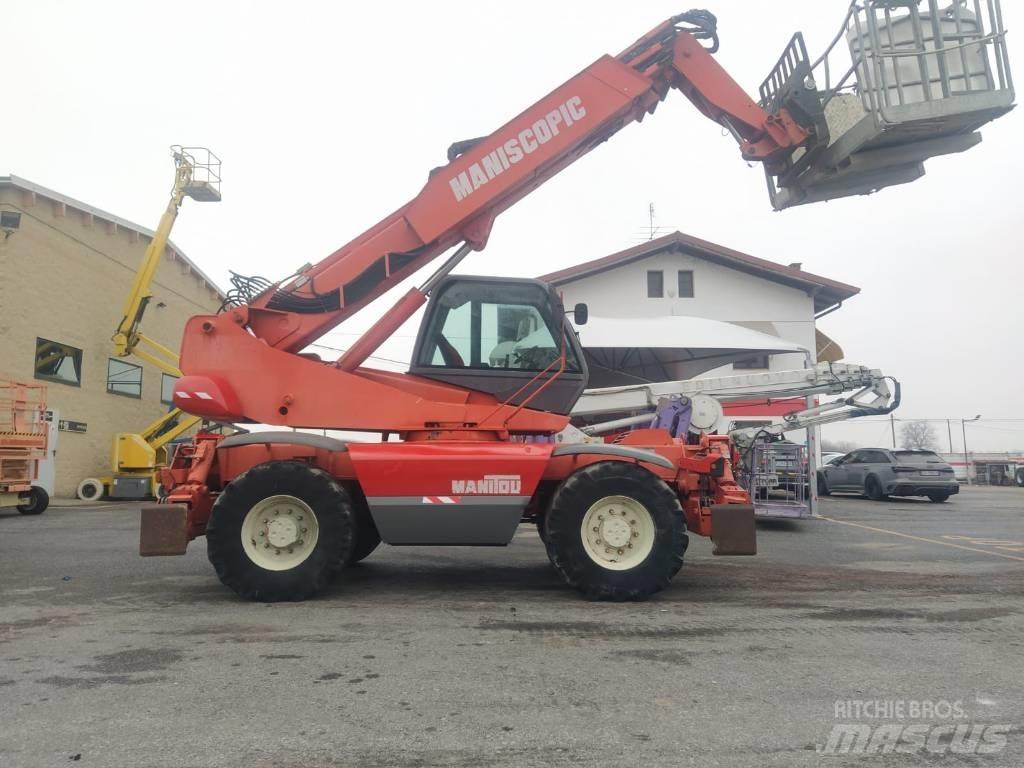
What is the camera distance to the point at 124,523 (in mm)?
13039

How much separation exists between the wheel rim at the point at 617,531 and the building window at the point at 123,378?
20.4 m

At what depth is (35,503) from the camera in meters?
15.4

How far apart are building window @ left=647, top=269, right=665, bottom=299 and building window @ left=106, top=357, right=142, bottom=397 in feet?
59.8

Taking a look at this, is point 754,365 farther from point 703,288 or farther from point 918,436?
point 918,436

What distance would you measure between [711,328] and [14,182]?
19644 mm

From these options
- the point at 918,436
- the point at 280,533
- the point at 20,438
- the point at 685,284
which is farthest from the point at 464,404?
the point at 918,436

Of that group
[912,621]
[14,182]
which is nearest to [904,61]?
[912,621]

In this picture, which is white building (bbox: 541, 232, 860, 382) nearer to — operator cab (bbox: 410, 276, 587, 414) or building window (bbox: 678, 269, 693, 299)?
building window (bbox: 678, 269, 693, 299)

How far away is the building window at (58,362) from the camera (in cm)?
1914

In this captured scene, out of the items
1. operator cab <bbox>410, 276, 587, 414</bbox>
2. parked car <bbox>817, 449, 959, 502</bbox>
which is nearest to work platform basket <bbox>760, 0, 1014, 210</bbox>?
operator cab <bbox>410, 276, 587, 414</bbox>

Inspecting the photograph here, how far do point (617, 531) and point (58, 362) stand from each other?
19.5m

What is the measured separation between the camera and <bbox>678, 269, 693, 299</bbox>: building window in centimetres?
2716

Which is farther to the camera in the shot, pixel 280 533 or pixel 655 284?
pixel 655 284

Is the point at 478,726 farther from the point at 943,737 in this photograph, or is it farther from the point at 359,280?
the point at 359,280
